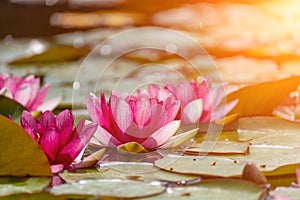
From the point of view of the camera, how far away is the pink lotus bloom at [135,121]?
1216 millimetres

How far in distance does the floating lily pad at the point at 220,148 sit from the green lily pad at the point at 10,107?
500 mm

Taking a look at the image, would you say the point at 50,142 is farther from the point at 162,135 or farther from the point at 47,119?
the point at 162,135

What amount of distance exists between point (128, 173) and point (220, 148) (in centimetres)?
24

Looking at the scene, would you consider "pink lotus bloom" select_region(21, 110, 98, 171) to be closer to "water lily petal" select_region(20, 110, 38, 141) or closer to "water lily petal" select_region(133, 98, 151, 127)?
"water lily petal" select_region(20, 110, 38, 141)

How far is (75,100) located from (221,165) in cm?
88

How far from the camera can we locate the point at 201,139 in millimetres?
1366

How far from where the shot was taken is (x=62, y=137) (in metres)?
1.14

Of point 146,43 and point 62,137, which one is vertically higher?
point 146,43

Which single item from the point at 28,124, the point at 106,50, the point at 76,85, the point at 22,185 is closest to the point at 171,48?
the point at 106,50

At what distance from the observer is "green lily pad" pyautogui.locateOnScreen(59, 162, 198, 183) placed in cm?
109

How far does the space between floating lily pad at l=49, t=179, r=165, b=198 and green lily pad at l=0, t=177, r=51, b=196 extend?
0.24 feet

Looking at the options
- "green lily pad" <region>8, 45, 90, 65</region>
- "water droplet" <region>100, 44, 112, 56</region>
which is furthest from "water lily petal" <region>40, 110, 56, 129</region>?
"water droplet" <region>100, 44, 112, 56</region>

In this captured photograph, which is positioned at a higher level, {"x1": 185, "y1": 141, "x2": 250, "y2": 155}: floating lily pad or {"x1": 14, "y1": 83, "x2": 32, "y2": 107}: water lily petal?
{"x1": 14, "y1": 83, "x2": 32, "y2": 107}: water lily petal

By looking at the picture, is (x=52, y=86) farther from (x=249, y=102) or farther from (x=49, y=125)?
(x=49, y=125)
